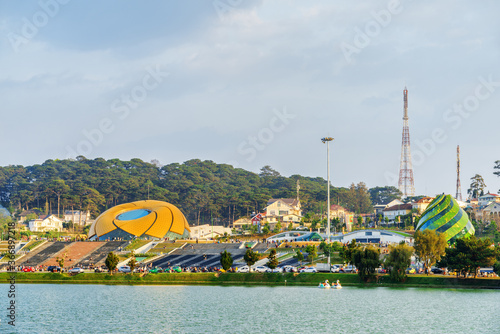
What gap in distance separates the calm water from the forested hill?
270 ft

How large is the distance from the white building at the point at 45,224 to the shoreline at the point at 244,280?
206 ft

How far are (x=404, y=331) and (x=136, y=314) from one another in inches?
632

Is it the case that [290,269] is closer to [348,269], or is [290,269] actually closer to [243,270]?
[243,270]

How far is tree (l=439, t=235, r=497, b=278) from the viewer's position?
5550cm

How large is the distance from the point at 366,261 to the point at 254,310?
1852 cm

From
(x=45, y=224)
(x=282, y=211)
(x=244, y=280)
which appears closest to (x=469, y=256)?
(x=244, y=280)

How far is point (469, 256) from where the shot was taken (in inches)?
2189

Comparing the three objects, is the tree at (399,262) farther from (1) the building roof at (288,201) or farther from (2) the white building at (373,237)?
(1) the building roof at (288,201)

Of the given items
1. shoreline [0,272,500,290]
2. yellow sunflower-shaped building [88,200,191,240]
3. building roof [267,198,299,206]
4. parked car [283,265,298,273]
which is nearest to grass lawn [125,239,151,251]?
yellow sunflower-shaped building [88,200,191,240]

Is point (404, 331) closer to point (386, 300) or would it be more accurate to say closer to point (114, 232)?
point (386, 300)

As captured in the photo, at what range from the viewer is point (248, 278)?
60.5m

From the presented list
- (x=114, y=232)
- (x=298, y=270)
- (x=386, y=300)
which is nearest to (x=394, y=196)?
(x=114, y=232)

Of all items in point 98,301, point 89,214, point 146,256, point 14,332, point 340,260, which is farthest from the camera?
point 89,214

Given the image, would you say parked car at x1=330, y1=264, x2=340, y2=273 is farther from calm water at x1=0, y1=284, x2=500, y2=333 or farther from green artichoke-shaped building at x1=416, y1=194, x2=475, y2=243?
green artichoke-shaped building at x1=416, y1=194, x2=475, y2=243
